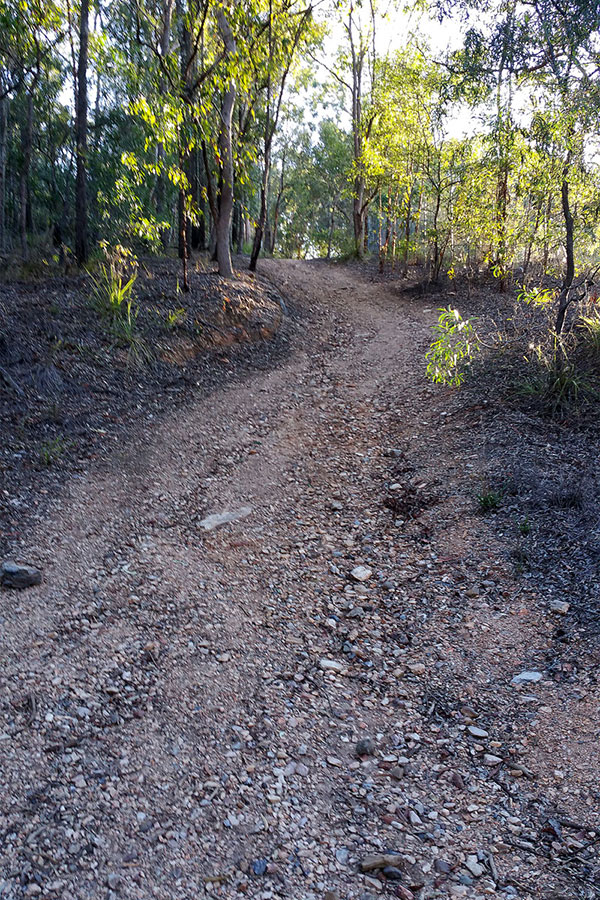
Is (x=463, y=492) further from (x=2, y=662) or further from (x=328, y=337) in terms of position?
(x=328, y=337)

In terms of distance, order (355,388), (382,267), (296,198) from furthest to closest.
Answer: (296,198) → (382,267) → (355,388)

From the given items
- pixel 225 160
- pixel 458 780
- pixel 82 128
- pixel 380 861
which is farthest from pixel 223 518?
pixel 82 128

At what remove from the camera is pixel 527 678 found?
11.0 ft

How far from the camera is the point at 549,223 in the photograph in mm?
7516

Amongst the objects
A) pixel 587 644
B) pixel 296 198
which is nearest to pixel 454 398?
pixel 587 644

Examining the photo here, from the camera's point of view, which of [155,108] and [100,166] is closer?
[155,108]

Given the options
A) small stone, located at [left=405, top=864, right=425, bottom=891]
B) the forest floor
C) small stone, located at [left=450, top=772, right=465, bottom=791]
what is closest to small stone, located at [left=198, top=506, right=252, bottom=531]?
the forest floor

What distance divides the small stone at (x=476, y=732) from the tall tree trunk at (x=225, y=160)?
916cm

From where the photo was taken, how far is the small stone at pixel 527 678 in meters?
3.32

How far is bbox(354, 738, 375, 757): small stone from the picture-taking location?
3004 mm

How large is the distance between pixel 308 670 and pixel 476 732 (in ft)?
3.41

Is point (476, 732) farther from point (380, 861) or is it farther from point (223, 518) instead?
point (223, 518)

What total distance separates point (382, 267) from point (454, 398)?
11.9 m

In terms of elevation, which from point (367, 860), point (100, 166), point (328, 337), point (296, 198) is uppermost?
point (296, 198)
